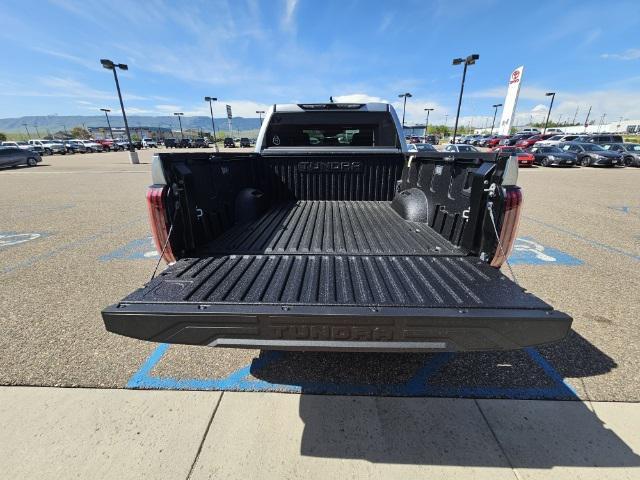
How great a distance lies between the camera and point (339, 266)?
2426mm

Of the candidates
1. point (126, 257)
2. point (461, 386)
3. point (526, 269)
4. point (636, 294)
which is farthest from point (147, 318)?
point (636, 294)

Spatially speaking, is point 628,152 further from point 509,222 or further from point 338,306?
point 338,306

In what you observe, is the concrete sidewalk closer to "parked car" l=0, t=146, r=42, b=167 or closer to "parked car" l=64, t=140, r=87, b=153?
"parked car" l=0, t=146, r=42, b=167

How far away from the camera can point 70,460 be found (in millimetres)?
1941

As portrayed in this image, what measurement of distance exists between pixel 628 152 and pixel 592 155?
3.30 meters

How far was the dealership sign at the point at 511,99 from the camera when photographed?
48.0m

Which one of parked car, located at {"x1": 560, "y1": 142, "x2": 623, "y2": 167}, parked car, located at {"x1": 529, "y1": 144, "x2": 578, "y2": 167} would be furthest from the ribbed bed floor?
parked car, located at {"x1": 560, "y1": 142, "x2": 623, "y2": 167}

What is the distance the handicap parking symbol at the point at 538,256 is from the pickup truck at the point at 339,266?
2.46m

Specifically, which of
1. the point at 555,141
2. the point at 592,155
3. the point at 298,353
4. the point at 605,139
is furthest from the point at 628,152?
the point at 298,353

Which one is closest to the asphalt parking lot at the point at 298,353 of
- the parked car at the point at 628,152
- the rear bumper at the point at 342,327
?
the rear bumper at the point at 342,327

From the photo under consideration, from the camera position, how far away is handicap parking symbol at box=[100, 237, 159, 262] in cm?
523

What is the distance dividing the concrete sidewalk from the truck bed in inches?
31.8

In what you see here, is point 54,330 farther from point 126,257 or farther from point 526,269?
point 526,269

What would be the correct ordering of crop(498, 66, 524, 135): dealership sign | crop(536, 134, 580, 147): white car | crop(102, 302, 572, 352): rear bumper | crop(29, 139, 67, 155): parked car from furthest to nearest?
crop(498, 66, 524, 135): dealership sign < crop(29, 139, 67, 155): parked car < crop(536, 134, 580, 147): white car < crop(102, 302, 572, 352): rear bumper
